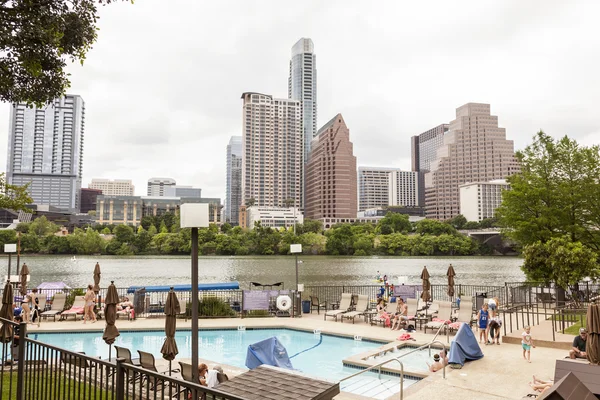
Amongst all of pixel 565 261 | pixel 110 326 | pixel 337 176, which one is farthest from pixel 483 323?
pixel 337 176

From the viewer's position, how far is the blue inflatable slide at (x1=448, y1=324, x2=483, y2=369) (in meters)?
11.8

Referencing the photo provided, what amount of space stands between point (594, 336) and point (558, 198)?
23.1 meters

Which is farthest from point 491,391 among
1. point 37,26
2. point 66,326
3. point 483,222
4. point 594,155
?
point 483,222

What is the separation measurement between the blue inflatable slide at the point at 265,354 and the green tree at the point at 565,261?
17.8m

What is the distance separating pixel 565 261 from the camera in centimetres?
2191

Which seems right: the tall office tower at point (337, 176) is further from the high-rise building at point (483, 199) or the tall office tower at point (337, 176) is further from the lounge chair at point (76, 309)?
the lounge chair at point (76, 309)

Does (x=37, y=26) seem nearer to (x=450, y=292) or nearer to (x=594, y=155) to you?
(x=450, y=292)

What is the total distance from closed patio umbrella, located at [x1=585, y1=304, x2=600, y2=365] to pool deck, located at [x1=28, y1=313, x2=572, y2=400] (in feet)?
5.45

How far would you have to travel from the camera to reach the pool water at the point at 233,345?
1436 centimetres

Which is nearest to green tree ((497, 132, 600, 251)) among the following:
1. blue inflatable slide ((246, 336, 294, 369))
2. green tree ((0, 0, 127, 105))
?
blue inflatable slide ((246, 336, 294, 369))

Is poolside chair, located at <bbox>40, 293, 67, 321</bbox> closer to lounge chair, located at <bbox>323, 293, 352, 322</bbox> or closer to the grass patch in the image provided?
the grass patch

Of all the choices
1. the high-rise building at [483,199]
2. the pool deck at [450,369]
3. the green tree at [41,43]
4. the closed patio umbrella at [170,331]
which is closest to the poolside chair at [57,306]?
the pool deck at [450,369]

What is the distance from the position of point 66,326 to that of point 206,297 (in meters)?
6.13

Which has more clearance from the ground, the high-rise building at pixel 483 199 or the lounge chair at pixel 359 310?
the high-rise building at pixel 483 199
